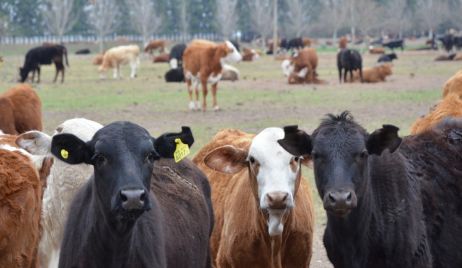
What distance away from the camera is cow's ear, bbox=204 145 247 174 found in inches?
296

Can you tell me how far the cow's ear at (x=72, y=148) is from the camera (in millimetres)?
5680

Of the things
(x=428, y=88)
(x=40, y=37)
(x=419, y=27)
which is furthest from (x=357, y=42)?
(x=428, y=88)

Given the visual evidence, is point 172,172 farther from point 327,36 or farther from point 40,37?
point 327,36

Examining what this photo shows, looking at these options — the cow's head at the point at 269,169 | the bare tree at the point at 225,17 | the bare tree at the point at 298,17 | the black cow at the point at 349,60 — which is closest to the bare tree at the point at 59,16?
the bare tree at the point at 225,17

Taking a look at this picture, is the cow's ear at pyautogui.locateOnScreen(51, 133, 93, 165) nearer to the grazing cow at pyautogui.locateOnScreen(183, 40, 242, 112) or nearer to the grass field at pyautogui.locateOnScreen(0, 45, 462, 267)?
the grass field at pyautogui.locateOnScreen(0, 45, 462, 267)

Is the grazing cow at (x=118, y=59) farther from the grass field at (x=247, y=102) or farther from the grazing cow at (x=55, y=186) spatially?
the grazing cow at (x=55, y=186)

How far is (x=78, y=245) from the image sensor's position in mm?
5898

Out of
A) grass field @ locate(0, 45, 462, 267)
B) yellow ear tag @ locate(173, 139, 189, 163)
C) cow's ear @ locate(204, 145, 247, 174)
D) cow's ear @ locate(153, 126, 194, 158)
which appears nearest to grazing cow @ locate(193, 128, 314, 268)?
cow's ear @ locate(204, 145, 247, 174)

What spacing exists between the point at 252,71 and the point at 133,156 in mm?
38394

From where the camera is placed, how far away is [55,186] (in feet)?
25.4

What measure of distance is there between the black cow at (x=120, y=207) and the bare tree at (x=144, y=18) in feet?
272

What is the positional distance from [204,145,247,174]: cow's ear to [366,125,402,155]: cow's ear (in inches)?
60.1

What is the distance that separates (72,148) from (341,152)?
1693 millimetres

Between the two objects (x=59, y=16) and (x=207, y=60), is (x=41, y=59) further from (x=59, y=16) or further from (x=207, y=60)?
(x=59, y=16)
